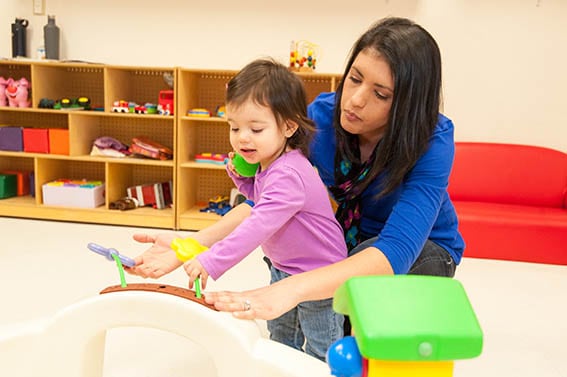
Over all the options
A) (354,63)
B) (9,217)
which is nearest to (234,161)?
(354,63)

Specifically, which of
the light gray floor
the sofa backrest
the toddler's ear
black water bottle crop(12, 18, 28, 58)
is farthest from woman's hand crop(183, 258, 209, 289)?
black water bottle crop(12, 18, 28, 58)

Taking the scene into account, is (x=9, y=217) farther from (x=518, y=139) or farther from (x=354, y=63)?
(x=518, y=139)

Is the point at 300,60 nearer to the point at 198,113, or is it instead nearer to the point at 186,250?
the point at 198,113

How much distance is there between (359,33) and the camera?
420 cm

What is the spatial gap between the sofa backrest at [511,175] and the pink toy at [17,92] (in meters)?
3.50

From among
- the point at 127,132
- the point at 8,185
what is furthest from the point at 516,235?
the point at 8,185

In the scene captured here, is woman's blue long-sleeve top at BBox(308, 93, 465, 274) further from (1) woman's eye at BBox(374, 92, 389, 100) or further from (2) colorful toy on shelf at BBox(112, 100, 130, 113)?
(2) colorful toy on shelf at BBox(112, 100, 130, 113)

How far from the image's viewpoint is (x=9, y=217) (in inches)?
162

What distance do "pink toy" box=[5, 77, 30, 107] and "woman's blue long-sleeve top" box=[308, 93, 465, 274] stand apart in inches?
129

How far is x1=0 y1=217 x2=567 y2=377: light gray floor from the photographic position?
2.11 meters

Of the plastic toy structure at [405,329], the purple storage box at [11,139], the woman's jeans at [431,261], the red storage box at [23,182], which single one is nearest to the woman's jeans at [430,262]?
the woman's jeans at [431,261]

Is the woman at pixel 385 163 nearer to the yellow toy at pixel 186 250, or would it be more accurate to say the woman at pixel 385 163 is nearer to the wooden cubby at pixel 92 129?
the yellow toy at pixel 186 250

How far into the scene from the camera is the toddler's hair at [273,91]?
50.0 inches

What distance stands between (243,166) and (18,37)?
3798 millimetres
